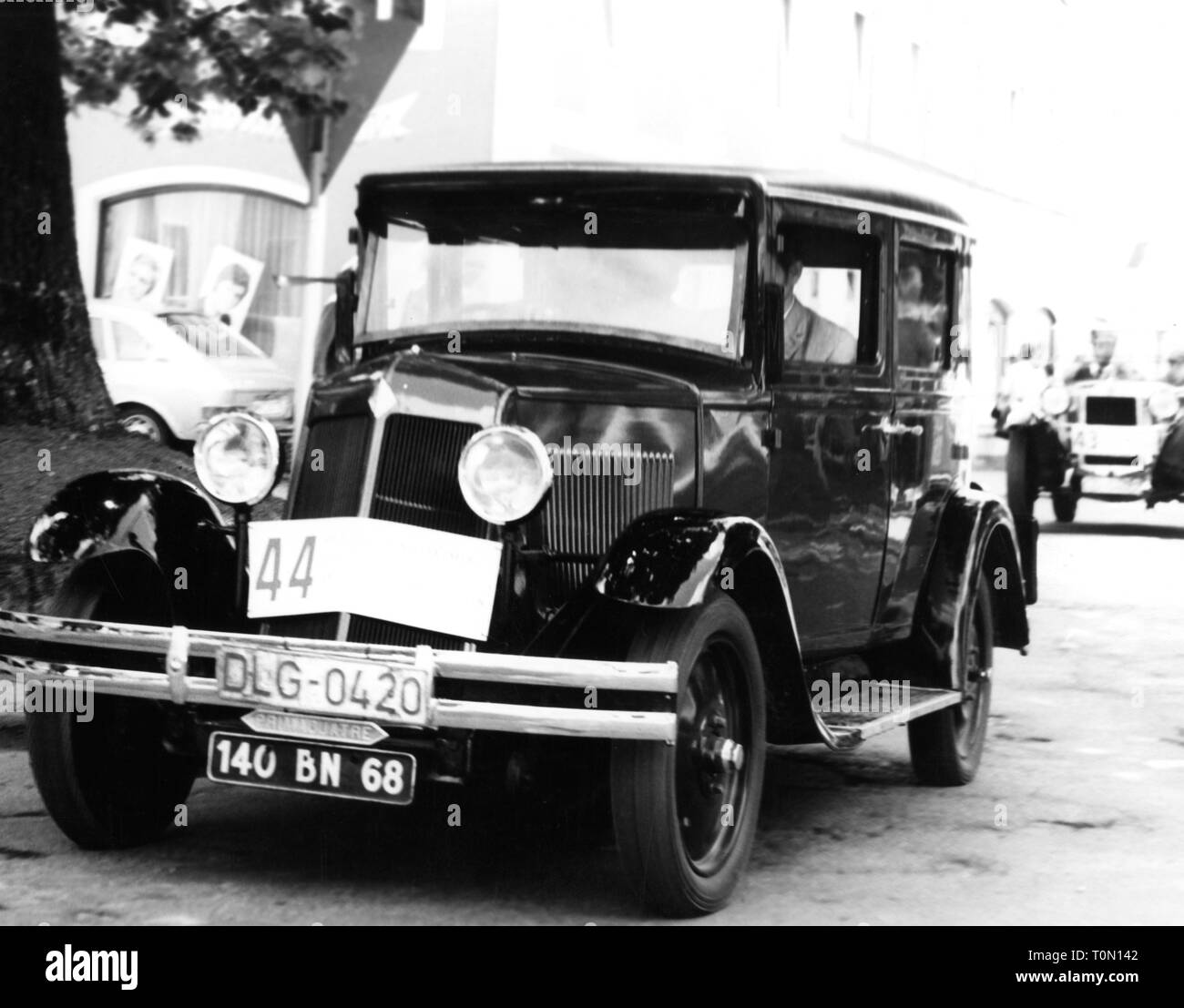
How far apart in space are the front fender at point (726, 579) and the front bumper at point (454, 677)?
21 centimetres

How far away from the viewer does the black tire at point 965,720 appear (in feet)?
23.4

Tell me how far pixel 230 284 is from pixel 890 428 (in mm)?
13541

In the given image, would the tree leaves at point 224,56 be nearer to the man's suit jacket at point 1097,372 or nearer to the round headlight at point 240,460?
the round headlight at point 240,460

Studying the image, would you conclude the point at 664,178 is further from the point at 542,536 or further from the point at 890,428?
the point at 890,428

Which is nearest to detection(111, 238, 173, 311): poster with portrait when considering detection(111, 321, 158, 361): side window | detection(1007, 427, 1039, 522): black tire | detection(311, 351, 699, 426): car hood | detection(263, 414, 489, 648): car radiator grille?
detection(111, 321, 158, 361): side window

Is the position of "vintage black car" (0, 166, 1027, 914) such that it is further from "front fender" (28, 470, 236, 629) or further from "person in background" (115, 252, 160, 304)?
"person in background" (115, 252, 160, 304)

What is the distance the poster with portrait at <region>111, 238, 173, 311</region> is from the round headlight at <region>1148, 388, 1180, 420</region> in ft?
31.6

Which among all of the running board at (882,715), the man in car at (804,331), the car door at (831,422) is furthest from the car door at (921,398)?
the man in car at (804,331)

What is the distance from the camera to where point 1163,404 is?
20.3 m

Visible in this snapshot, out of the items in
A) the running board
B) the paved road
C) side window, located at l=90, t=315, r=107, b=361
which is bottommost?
the paved road

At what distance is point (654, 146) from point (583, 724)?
16.9 meters

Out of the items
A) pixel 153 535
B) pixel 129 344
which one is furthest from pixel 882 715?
pixel 129 344

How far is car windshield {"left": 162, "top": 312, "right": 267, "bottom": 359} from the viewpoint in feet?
59.8

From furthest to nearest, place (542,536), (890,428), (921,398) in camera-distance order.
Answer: (921,398)
(890,428)
(542,536)
